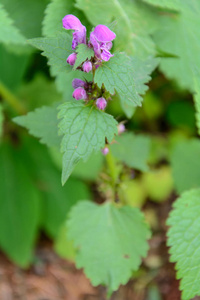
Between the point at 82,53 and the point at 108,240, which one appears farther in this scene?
the point at 108,240

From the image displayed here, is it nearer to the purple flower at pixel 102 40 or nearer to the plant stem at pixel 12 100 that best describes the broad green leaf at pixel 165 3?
the purple flower at pixel 102 40

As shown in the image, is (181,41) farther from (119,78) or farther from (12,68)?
(12,68)

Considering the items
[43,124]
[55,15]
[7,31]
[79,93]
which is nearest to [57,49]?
[79,93]

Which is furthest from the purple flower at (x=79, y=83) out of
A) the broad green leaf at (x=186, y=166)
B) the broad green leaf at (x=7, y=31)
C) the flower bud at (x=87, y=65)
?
the broad green leaf at (x=186, y=166)

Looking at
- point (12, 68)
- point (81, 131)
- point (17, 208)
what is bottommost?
point (17, 208)

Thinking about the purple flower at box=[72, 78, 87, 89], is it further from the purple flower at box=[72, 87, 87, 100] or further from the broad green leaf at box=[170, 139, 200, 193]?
the broad green leaf at box=[170, 139, 200, 193]

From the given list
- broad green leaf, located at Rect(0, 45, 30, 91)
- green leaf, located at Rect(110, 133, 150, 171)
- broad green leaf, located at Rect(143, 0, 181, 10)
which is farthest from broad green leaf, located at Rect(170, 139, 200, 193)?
broad green leaf, located at Rect(0, 45, 30, 91)

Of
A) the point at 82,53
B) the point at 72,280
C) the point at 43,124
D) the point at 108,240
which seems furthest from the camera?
the point at 72,280
